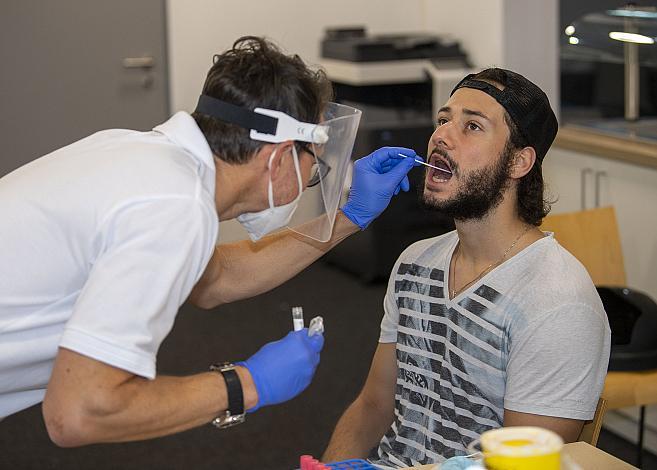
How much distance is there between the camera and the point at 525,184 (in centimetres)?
212

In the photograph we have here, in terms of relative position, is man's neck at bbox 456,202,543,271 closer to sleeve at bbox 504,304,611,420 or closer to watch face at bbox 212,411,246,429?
sleeve at bbox 504,304,611,420

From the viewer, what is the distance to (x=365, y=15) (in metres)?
5.72

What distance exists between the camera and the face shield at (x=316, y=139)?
1.59m

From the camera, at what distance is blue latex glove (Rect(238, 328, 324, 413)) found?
156 centimetres

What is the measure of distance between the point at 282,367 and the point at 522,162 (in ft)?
2.61

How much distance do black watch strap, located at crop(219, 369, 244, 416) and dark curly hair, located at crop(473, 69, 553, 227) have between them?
0.82m

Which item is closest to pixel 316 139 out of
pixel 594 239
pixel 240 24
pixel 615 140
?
pixel 594 239

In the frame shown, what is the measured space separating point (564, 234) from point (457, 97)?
94 cm

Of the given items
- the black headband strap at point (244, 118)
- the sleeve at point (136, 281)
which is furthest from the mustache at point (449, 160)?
the sleeve at point (136, 281)

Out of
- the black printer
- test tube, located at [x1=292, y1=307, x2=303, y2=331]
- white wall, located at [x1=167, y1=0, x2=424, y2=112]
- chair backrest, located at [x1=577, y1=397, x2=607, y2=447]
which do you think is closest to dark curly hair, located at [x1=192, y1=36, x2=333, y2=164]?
test tube, located at [x1=292, y1=307, x2=303, y2=331]

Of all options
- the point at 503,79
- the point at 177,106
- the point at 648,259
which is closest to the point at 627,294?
the point at 648,259

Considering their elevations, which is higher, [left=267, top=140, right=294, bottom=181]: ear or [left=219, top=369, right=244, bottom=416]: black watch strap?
[left=267, top=140, right=294, bottom=181]: ear

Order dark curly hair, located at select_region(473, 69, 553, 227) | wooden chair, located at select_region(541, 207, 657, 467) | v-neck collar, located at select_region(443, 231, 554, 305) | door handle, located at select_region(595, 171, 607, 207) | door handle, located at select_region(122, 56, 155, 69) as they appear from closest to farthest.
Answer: v-neck collar, located at select_region(443, 231, 554, 305) → dark curly hair, located at select_region(473, 69, 553, 227) → wooden chair, located at select_region(541, 207, 657, 467) → door handle, located at select_region(595, 171, 607, 207) → door handle, located at select_region(122, 56, 155, 69)

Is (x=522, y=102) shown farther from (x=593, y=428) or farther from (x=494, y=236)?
(x=593, y=428)
